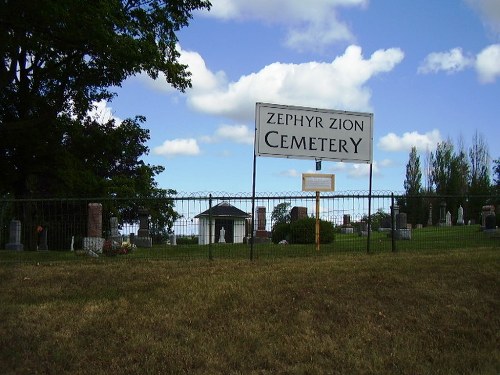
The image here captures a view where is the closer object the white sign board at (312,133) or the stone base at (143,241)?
the white sign board at (312,133)

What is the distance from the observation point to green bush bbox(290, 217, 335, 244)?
16688 mm

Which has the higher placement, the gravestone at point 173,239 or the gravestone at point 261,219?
the gravestone at point 261,219

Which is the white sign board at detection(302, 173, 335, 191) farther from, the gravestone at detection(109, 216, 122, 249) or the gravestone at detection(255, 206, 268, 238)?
the gravestone at detection(109, 216, 122, 249)

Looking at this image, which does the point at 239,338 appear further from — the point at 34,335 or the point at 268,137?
the point at 268,137

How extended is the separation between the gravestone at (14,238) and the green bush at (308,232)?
10811 mm

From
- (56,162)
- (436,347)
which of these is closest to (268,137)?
(436,347)

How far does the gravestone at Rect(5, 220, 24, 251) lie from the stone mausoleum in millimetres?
9969

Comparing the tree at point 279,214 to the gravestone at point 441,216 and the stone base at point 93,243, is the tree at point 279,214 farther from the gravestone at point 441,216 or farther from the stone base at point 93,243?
the gravestone at point 441,216

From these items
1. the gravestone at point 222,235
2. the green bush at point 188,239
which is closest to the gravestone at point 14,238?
the gravestone at point 222,235

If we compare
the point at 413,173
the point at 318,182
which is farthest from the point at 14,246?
the point at 413,173

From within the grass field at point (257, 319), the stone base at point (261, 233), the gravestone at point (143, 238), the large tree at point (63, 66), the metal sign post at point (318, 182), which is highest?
the large tree at point (63, 66)

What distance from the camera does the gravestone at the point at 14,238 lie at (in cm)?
2122

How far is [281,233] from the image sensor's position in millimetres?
16375

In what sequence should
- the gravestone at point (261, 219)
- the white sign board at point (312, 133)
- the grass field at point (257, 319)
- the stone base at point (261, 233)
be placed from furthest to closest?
the stone base at point (261, 233)
the gravestone at point (261, 219)
the white sign board at point (312, 133)
the grass field at point (257, 319)
